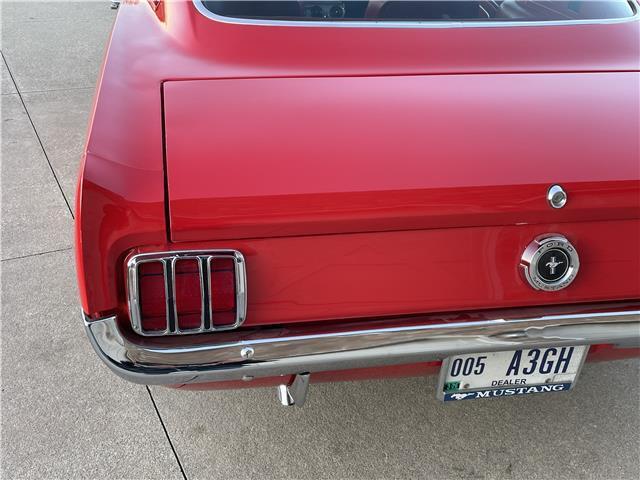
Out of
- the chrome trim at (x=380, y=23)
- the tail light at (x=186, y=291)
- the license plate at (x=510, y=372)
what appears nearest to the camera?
the tail light at (x=186, y=291)

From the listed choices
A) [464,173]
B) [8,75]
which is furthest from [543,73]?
[8,75]

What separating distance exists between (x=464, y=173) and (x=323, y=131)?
15.3 inches

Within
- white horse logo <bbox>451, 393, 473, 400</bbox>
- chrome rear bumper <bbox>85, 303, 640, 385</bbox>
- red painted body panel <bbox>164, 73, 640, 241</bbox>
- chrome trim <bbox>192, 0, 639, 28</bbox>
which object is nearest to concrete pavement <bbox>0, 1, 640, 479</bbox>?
white horse logo <bbox>451, 393, 473, 400</bbox>

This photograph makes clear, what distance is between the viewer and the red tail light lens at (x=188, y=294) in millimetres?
1620

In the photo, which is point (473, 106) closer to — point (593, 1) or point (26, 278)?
point (593, 1)

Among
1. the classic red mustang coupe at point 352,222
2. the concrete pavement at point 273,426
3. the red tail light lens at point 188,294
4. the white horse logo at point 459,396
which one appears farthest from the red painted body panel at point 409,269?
the concrete pavement at point 273,426

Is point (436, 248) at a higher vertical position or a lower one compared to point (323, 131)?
lower

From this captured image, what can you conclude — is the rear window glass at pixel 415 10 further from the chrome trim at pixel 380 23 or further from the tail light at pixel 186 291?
the tail light at pixel 186 291

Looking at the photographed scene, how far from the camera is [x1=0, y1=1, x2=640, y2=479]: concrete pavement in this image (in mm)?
2252

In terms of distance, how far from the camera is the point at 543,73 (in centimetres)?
206

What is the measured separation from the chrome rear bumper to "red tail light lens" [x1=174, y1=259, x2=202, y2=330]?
5 centimetres

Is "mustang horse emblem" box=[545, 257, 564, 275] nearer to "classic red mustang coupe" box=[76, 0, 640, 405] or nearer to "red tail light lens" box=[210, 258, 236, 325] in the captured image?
"classic red mustang coupe" box=[76, 0, 640, 405]

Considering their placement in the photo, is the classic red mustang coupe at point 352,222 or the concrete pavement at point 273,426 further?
the concrete pavement at point 273,426

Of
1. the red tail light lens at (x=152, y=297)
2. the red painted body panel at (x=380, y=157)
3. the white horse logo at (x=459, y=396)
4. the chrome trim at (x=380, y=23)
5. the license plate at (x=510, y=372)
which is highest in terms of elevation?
the chrome trim at (x=380, y=23)
